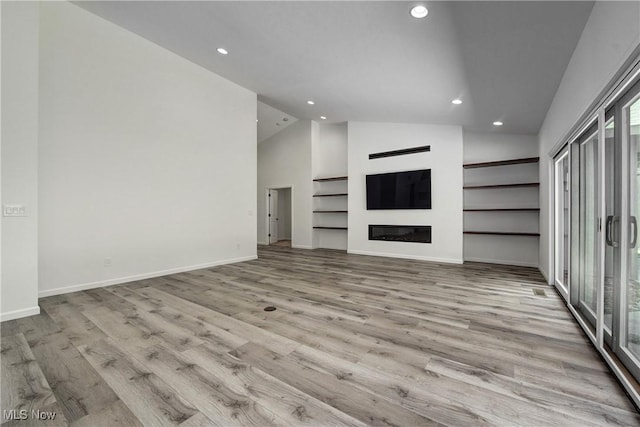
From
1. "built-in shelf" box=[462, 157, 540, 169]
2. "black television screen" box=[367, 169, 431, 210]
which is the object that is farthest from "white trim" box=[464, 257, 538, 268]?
"built-in shelf" box=[462, 157, 540, 169]

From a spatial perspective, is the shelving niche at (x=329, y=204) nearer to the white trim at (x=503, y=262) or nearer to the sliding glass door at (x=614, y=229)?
the white trim at (x=503, y=262)

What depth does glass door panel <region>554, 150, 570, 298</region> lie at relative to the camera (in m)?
3.53

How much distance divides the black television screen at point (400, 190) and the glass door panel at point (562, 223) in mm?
2343

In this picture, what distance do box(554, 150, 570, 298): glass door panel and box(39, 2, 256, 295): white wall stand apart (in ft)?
18.1

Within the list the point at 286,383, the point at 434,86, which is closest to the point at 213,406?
the point at 286,383

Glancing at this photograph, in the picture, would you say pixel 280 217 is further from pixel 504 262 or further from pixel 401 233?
pixel 504 262

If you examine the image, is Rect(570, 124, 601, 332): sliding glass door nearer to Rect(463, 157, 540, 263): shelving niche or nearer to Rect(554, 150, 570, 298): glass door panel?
Rect(554, 150, 570, 298): glass door panel

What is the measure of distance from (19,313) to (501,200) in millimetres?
7504

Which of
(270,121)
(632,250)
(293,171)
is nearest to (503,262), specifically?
(632,250)

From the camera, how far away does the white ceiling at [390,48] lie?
2.47m

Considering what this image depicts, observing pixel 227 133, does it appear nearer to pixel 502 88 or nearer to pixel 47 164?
pixel 47 164

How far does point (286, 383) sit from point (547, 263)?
451cm

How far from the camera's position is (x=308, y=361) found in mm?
1950

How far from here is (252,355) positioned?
6.67ft
